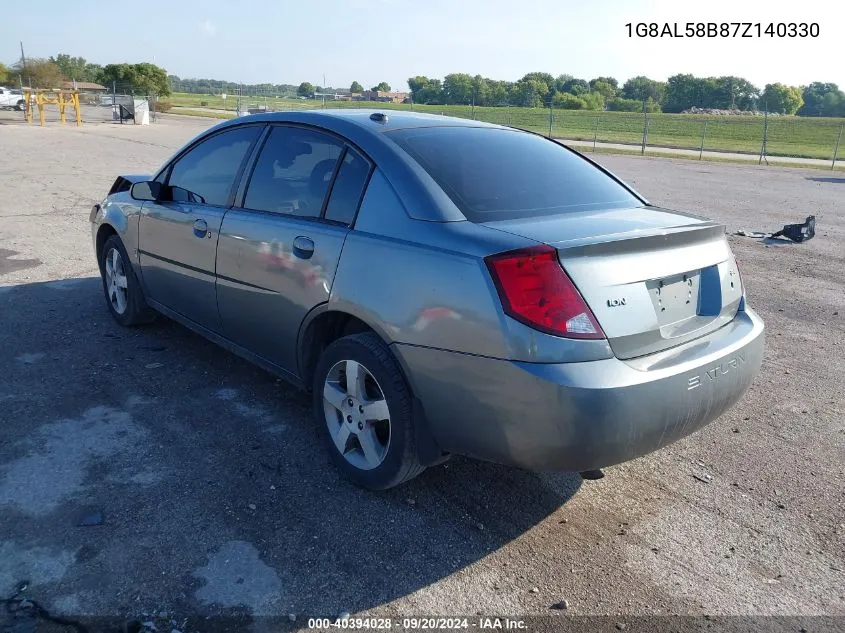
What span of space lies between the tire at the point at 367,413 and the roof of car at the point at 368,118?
1.18 metres

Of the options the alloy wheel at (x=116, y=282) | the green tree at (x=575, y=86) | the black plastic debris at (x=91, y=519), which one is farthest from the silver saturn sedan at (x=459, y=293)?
the green tree at (x=575, y=86)

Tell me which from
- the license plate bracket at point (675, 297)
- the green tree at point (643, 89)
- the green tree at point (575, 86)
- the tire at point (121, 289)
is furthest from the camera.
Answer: the green tree at point (575, 86)

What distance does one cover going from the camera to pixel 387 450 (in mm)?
3152

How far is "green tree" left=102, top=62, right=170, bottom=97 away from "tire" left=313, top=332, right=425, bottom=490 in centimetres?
5825

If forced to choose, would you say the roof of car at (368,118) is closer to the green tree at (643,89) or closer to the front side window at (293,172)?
the front side window at (293,172)

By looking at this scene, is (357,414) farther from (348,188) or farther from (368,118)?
(368,118)

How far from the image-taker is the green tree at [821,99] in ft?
235

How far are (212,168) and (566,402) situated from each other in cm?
291

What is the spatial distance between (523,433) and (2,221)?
30.4 ft

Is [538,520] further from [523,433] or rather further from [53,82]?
[53,82]

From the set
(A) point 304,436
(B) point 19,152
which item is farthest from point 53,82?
(A) point 304,436

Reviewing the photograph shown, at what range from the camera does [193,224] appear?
437 cm

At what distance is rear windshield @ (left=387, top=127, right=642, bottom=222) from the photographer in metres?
3.24

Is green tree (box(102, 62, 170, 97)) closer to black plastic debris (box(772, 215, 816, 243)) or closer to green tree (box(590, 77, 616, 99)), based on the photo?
green tree (box(590, 77, 616, 99))
